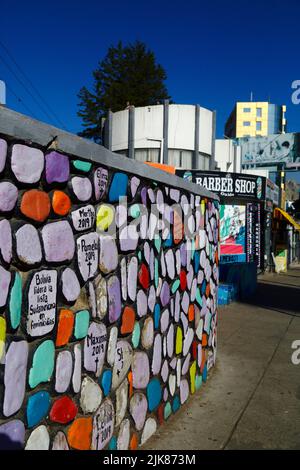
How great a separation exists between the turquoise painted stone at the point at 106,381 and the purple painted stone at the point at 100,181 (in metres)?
1.09

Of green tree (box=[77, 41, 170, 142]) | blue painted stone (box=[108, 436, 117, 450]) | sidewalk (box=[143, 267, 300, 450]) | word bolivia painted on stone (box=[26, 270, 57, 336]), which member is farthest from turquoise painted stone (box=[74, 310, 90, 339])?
green tree (box=[77, 41, 170, 142])

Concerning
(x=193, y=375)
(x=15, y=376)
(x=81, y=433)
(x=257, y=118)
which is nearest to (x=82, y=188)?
(x=15, y=376)

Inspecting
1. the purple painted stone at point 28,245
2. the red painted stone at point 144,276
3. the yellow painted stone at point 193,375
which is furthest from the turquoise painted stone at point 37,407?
the yellow painted stone at point 193,375

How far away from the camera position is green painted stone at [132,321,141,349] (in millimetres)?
3219

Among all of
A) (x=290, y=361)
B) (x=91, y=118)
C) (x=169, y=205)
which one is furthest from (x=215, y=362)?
(x=91, y=118)

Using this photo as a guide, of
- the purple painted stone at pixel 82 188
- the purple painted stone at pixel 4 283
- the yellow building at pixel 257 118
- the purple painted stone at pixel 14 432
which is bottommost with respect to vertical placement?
the purple painted stone at pixel 14 432

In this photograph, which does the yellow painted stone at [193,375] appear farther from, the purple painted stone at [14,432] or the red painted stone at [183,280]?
the purple painted stone at [14,432]

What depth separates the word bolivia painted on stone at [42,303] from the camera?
212 cm

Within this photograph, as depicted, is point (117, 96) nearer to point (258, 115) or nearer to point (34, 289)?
point (34, 289)

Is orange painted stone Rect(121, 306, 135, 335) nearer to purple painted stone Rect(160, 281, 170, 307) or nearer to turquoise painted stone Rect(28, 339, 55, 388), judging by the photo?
purple painted stone Rect(160, 281, 170, 307)

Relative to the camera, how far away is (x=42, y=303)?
220 cm

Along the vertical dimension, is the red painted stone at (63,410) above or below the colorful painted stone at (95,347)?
below

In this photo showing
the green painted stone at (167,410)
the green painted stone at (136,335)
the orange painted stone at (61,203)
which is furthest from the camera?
the green painted stone at (167,410)

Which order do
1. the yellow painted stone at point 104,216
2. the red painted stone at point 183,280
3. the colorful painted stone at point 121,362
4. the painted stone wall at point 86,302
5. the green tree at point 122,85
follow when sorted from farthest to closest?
the green tree at point 122,85 < the red painted stone at point 183,280 < the colorful painted stone at point 121,362 < the yellow painted stone at point 104,216 < the painted stone wall at point 86,302
